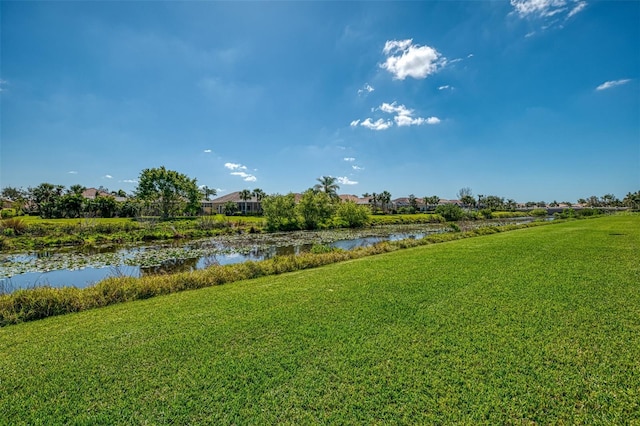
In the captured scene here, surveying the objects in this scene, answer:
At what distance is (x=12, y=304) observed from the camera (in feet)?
23.1

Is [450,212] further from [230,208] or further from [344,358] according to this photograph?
[344,358]

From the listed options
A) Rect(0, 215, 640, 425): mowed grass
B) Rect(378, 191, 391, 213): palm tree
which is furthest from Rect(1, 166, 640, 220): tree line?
Rect(378, 191, 391, 213): palm tree

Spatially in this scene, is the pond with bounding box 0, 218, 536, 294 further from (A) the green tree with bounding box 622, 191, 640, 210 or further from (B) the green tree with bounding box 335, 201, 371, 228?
(A) the green tree with bounding box 622, 191, 640, 210

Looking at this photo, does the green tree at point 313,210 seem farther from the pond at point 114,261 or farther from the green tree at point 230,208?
the green tree at point 230,208

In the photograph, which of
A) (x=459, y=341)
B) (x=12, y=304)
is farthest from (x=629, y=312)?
(x=12, y=304)

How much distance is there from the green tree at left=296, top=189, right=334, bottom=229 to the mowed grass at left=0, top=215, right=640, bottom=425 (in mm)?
34796

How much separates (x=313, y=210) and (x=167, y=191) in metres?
26.0

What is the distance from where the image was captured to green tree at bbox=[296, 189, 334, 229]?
43.0m

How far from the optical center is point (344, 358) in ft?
14.9

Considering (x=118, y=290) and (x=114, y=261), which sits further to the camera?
(x=114, y=261)

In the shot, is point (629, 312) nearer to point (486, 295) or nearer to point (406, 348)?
point (486, 295)

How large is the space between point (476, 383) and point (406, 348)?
114 cm

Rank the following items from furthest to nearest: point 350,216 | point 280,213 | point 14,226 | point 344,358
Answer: point 350,216 < point 280,213 < point 14,226 < point 344,358

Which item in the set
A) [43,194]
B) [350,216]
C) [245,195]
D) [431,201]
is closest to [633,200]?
[431,201]
